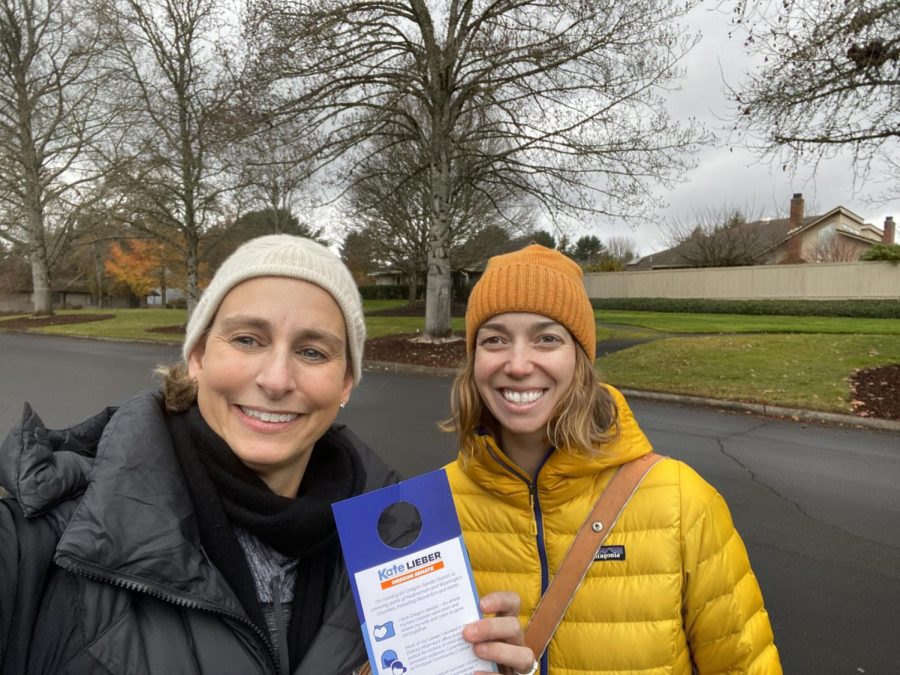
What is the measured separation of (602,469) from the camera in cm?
172

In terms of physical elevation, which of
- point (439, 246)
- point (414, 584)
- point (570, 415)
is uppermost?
→ point (439, 246)

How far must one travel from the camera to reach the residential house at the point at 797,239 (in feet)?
115

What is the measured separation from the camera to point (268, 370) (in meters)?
1.32

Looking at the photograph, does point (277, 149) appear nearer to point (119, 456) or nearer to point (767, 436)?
point (767, 436)

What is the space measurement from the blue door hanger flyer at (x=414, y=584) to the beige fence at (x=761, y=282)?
29878mm

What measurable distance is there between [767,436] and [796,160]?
223 inches

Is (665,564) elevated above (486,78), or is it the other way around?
(486,78)

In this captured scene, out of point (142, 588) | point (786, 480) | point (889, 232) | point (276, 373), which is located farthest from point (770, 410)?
point (889, 232)

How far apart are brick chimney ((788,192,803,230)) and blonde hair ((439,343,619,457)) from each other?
4733 centimetres

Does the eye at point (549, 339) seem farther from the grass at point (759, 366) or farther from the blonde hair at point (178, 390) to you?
the grass at point (759, 366)

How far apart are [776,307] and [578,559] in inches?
1055

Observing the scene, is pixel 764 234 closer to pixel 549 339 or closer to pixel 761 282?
pixel 761 282

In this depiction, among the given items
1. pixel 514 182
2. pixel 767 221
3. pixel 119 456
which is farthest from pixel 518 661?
pixel 767 221

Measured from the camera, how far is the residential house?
35166 millimetres
